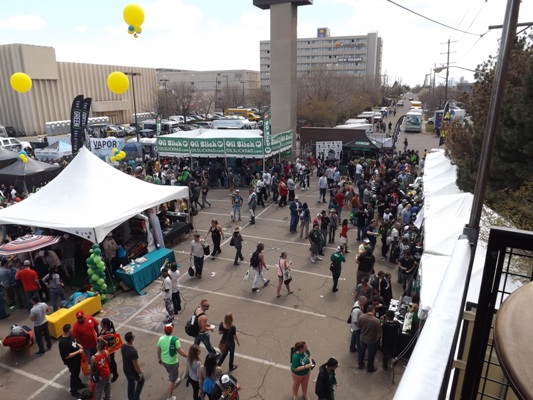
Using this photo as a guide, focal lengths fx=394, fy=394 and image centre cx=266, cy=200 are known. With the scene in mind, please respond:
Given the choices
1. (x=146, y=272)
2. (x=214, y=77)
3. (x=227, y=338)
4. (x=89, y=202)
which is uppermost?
(x=214, y=77)

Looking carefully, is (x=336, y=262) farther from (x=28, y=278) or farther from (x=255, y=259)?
(x=28, y=278)

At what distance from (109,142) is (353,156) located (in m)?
14.7

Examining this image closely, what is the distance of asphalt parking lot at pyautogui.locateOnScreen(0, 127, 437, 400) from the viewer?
6.84m

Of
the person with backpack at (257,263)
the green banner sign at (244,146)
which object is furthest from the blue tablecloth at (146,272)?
the green banner sign at (244,146)

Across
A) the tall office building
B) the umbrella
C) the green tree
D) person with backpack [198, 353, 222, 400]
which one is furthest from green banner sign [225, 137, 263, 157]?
the tall office building

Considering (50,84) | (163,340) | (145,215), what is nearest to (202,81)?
(50,84)

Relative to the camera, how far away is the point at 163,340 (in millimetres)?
6266

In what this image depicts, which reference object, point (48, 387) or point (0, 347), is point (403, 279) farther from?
point (0, 347)

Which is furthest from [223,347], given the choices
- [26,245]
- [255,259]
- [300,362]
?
[26,245]

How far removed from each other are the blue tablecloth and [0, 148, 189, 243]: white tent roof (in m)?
1.23

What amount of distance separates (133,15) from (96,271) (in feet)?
30.5

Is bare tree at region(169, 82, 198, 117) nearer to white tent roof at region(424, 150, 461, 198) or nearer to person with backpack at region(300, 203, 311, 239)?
white tent roof at region(424, 150, 461, 198)

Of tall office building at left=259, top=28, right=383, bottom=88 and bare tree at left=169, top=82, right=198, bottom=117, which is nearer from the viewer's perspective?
bare tree at left=169, top=82, right=198, bottom=117

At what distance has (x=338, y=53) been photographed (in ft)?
390
